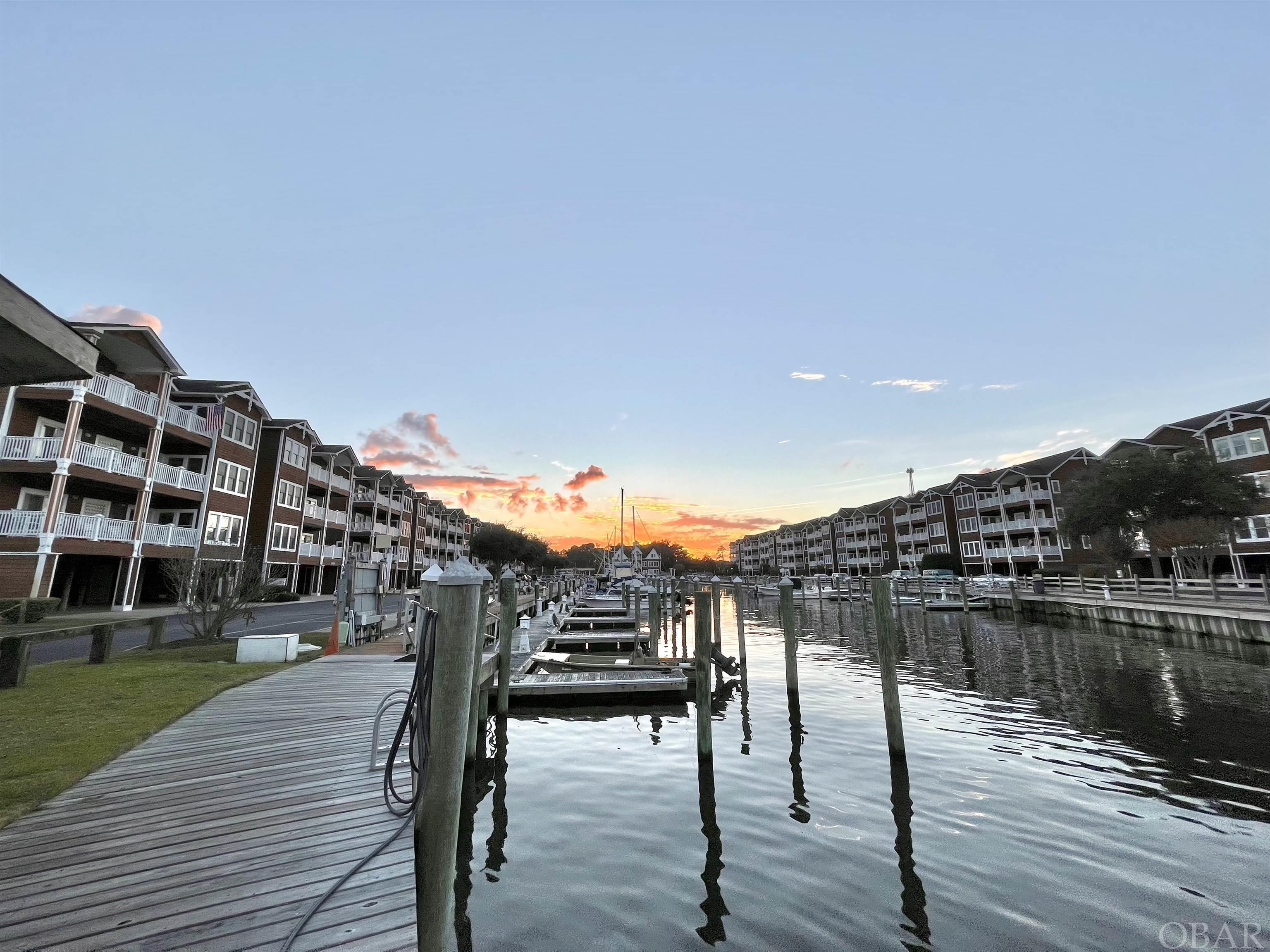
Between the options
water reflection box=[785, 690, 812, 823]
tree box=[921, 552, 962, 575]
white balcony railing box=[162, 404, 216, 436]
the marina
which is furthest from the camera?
tree box=[921, 552, 962, 575]

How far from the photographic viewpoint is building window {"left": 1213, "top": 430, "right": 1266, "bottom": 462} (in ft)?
147

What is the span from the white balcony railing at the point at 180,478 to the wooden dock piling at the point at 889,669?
37.8 meters

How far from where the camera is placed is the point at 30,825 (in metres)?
5.67

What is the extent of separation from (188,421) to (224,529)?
7458 mm

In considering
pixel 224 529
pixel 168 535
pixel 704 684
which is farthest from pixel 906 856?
pixel 224 529

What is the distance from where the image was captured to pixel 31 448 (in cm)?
2720

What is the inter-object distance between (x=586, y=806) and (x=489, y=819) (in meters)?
1.49

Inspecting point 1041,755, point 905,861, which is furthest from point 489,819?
point 1041,755

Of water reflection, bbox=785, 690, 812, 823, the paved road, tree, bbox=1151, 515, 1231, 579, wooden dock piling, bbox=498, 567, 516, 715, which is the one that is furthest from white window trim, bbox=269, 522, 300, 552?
tree, bbox=1151, 515, 1231, 579

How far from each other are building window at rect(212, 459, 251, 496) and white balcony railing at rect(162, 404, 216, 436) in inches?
133

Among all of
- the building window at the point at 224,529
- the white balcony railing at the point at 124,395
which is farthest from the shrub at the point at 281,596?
the white balcony railing at the point at 124,395

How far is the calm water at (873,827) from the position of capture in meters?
6.11

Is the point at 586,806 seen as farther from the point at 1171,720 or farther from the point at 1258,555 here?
the point at 1258,555

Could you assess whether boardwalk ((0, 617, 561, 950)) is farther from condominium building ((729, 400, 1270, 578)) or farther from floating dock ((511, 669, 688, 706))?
condominium building ((729, 400, 1270, 578))
